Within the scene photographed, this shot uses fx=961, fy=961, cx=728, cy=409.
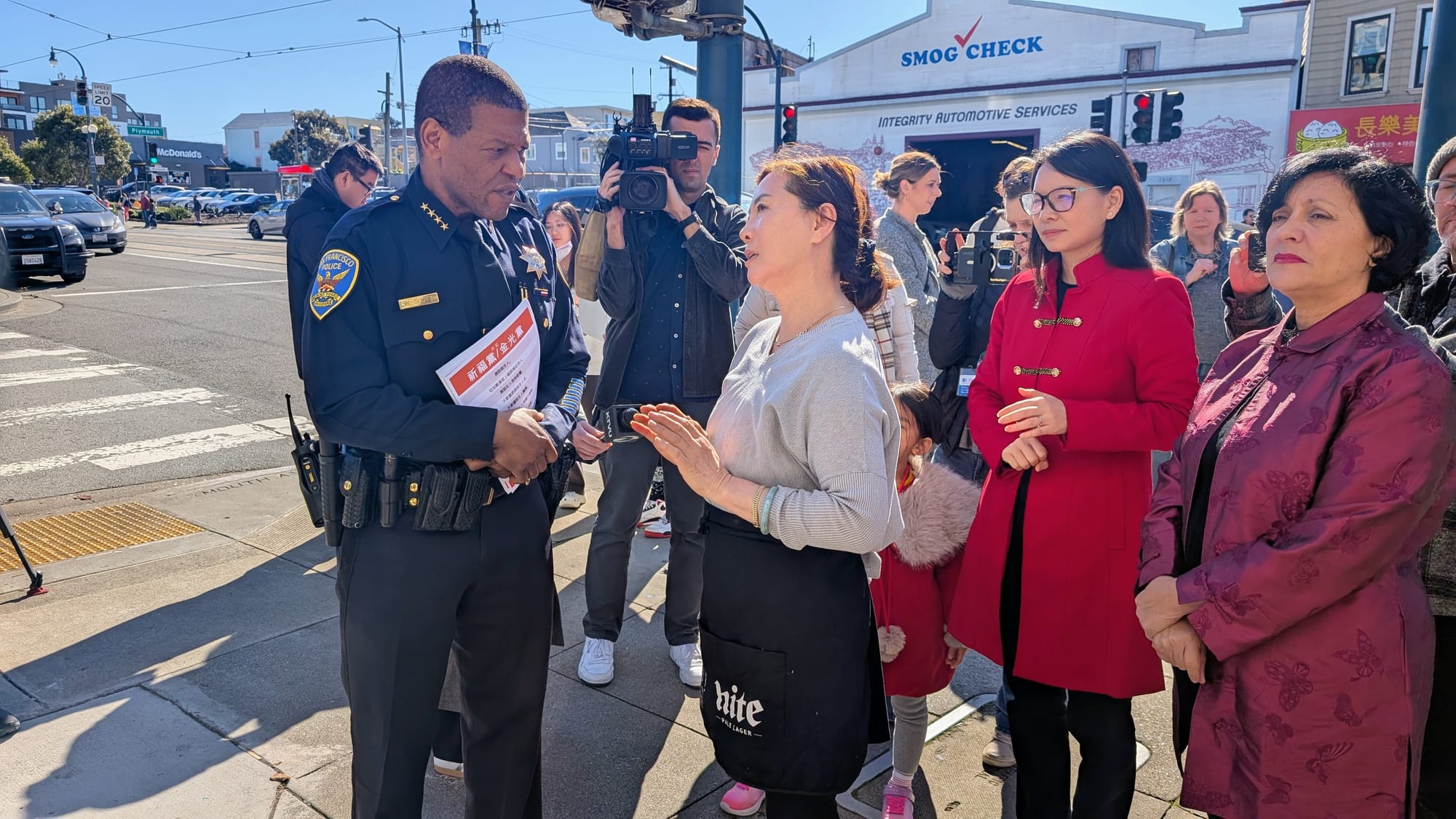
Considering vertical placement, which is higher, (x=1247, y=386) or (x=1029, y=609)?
(x=1247, y=386)

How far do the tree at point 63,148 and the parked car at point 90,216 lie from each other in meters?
32.9

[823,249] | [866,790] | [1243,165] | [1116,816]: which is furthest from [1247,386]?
[1243,165]

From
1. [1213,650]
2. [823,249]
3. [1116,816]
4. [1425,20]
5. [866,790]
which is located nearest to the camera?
[1213,650]

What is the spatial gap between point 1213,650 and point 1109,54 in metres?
24.8

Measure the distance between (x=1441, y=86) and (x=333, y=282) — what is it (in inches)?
174

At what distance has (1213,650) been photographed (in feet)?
6.49

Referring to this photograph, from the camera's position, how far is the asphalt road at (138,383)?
22.7 ft

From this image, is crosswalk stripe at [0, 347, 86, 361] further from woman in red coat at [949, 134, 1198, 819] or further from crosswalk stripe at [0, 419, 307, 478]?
woman in red coat at [949, 134, 1198, 819]

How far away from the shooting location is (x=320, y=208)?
451 centimetres

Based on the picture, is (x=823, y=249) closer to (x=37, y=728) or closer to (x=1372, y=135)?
(x=37, y=728)

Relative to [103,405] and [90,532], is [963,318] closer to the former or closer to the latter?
[90,532]

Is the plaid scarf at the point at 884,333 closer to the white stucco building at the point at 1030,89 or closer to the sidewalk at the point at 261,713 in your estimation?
the sidewalk at the point at 261,713

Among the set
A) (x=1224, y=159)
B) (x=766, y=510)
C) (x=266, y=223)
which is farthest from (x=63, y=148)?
(x=766, y=510)

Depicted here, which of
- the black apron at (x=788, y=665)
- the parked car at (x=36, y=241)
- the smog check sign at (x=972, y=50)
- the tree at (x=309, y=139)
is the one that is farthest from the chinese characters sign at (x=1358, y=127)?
the tree at (x=309, y=139)
